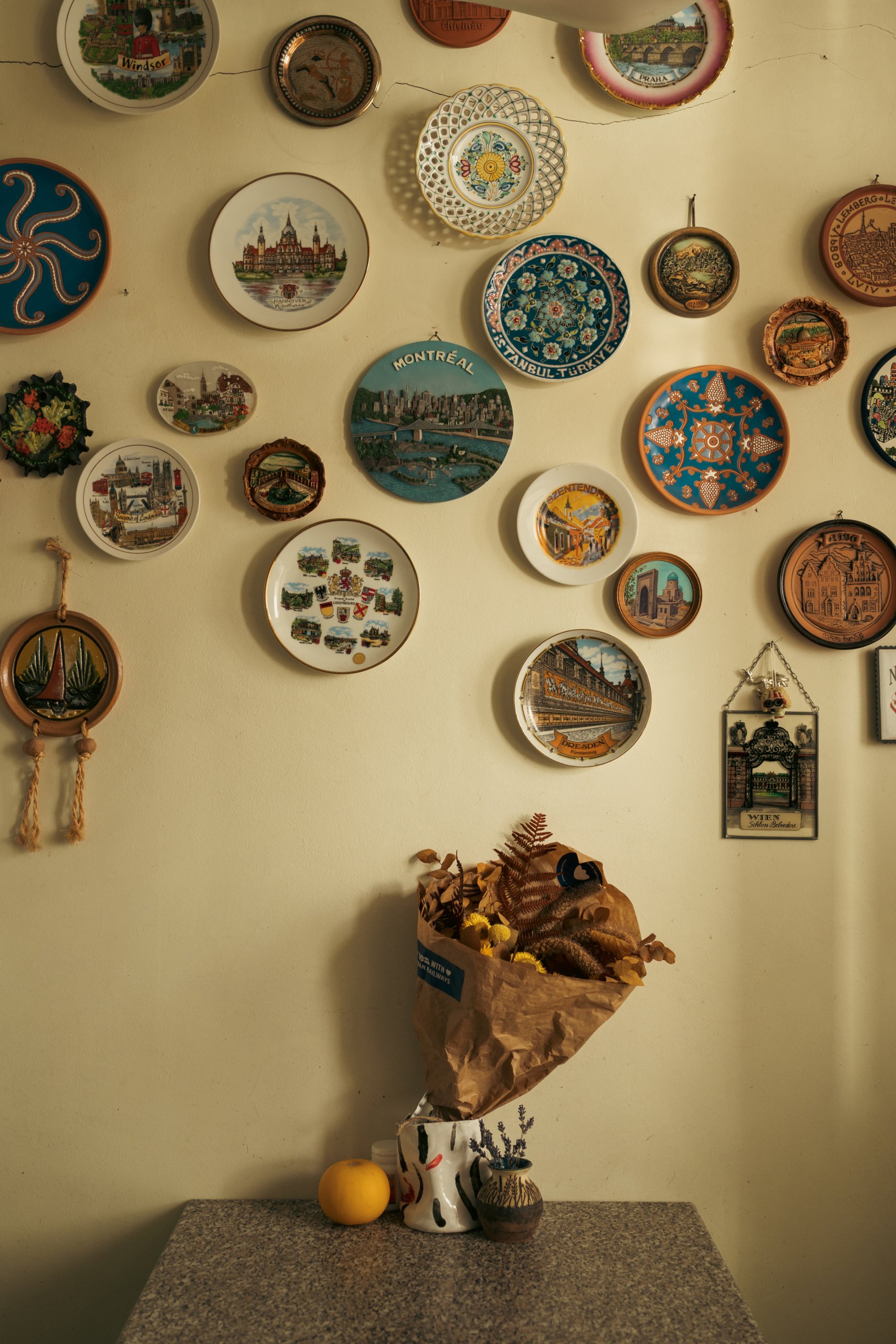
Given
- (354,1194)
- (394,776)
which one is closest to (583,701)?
(394,776)

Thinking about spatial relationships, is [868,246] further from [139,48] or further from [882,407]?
[139,48]

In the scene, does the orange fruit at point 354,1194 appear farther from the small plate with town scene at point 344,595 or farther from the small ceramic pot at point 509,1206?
the small plate with town scene at point 344,595

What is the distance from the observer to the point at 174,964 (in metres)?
1.46

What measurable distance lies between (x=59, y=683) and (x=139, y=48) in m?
1.08

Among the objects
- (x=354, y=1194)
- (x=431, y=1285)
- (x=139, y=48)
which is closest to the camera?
(x=431, y=1285)

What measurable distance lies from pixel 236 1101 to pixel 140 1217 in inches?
9.7

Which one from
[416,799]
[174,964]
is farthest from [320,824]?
[174,964]

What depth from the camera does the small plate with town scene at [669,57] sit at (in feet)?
4.86

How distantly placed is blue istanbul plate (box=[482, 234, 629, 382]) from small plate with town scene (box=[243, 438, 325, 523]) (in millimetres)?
387

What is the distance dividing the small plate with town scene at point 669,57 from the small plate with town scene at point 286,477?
32.2 inches

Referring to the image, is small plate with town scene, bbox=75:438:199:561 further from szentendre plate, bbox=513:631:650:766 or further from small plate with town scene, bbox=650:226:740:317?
small plate with town scene, bbox=650:226:740:317

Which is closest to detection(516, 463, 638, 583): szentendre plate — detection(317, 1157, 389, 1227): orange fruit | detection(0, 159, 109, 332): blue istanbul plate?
detection(0, 159, 109, 332): blue istanbul plate

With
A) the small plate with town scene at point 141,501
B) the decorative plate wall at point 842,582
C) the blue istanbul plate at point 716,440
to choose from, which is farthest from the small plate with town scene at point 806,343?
the small plate with town scene at point 141,501

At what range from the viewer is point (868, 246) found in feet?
4.95
